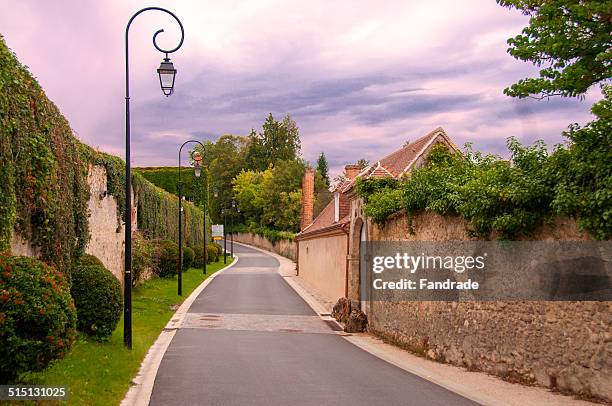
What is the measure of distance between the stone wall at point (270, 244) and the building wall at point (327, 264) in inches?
947

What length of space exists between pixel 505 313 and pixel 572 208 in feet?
9.69

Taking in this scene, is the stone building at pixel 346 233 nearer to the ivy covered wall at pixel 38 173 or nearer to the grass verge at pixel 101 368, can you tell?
the grass verge at pixel 101 368

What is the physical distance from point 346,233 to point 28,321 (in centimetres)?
1863

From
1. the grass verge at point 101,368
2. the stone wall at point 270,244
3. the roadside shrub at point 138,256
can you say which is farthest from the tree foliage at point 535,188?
the stone wall at point 270,244

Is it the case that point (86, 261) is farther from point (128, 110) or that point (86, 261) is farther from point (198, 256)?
point (198, 256)

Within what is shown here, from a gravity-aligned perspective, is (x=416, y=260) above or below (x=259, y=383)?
above

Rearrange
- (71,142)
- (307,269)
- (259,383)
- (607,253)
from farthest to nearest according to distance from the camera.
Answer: (307,269)
(71,142)
(259,383)
(607,253)

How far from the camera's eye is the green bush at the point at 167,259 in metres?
34.5

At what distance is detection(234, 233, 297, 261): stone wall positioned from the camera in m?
72.4

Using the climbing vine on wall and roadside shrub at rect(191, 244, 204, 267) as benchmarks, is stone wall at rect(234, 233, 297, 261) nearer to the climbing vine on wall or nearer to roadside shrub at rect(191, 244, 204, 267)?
roadside shrub at rect(191, 244, 204, 267)

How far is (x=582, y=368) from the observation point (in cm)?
924

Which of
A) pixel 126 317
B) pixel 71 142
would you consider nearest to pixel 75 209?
pixel 71 142

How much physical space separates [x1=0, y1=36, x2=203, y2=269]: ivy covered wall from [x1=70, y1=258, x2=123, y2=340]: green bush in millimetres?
546

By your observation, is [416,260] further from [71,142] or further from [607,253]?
[71,142]
